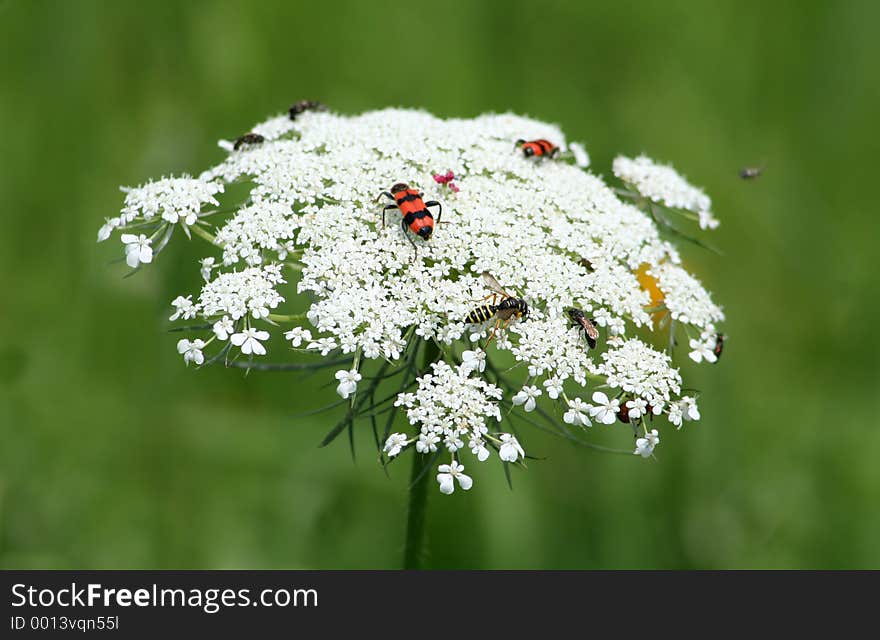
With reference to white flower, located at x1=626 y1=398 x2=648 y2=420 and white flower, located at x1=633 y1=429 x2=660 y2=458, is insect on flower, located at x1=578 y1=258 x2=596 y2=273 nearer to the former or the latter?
white flower, located at x1=626 y1=398 x2=648 y2=420

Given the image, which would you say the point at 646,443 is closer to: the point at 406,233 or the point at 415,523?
the point at 415,523

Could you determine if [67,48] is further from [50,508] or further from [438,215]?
[438,215]

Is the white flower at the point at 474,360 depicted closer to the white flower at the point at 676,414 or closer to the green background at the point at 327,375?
the white flower at the point at 676,414

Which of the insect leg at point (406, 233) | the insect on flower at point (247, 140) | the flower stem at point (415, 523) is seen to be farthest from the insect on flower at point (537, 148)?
the flower stem at point (415, 523)

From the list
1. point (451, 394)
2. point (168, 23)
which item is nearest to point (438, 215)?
point (451, 394)

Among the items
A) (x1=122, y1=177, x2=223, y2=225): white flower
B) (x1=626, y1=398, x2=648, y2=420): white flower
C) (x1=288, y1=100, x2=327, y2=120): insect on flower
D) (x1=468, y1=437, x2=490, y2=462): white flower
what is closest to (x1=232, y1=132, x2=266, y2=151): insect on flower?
(x1=288, y1=100, x2=327, y2=120): insect on flower
